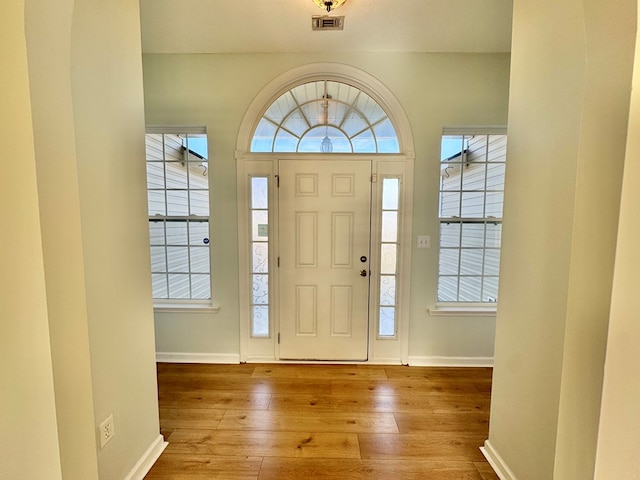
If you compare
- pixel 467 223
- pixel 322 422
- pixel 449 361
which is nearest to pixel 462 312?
pixel 449 361

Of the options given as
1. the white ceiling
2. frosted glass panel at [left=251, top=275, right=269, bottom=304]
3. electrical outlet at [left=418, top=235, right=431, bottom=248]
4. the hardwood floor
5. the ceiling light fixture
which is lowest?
the hardwood floor

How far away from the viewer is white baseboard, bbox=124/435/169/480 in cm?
154

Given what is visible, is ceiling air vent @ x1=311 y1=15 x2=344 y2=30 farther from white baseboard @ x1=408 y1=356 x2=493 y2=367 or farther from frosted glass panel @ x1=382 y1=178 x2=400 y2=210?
white baseboard @ x1=408 y1=356 x2=493 y2=367

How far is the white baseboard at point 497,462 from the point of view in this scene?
1535 mm

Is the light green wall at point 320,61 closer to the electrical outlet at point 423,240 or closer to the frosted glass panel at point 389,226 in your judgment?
the electrical outlet at point 423,240

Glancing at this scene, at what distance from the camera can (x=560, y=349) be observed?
1.17m

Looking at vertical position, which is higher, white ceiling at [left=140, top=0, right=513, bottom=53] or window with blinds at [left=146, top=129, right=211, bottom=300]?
white ceiling at [left=140, top=0, right=513, bottom=53]

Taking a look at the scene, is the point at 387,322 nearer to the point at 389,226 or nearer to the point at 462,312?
the point at 462,312

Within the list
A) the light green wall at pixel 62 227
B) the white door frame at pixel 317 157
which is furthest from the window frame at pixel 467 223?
the light green wall at pixel 62 227

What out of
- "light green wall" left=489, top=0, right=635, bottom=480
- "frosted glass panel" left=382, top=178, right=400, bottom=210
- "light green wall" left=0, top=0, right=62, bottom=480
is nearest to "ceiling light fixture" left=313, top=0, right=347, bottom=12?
"light green wall" left=489, top=0, right=635, bottom=480

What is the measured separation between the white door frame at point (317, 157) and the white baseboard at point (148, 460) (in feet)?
3.49

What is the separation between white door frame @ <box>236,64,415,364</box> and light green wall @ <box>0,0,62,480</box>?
1901mm

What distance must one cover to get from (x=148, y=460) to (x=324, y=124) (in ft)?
9.01

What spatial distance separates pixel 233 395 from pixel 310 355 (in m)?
0.79
